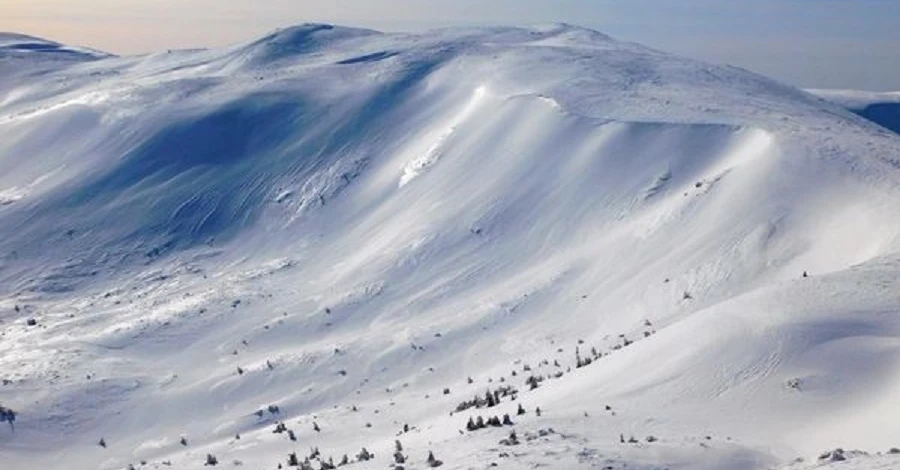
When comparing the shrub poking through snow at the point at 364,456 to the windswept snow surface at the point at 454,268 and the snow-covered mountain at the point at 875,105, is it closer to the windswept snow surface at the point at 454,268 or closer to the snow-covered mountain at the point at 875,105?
the windswept snow surface at the point at 454,268

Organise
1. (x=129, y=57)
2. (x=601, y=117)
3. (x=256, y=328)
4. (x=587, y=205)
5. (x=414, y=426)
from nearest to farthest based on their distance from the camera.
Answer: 1. (x=414, y=426)
2. (x=256, y=328)
3. (x=587, y=205)
4. (x=601, y=117)
5. (x=129, y=57)

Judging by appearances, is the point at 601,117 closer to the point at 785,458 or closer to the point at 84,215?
the point at 84,215

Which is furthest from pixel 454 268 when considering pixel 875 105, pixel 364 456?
pixel 875 105

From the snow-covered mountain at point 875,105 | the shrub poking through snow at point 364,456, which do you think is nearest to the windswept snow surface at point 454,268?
the shrub poking through snow at point 364,456

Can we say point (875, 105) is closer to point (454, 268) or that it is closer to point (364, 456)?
point (454, 268)

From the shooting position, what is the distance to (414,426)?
16.6 metres

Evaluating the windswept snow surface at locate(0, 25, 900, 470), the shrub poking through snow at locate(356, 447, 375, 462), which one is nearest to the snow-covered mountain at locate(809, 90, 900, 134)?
the windswept snow surface at locate(0, 25, 900, 470)

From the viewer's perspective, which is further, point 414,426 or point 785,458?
point 414,426

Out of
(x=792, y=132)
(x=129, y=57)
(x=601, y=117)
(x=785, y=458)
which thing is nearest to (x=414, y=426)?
(x=785, y=458)

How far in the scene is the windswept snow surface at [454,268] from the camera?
45.9 feet

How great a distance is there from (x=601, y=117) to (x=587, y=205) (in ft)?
19.7

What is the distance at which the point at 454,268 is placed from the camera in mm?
28703

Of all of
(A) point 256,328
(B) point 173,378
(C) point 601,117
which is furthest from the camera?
(C) point 601,117

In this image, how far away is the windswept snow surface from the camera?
1398 cm
